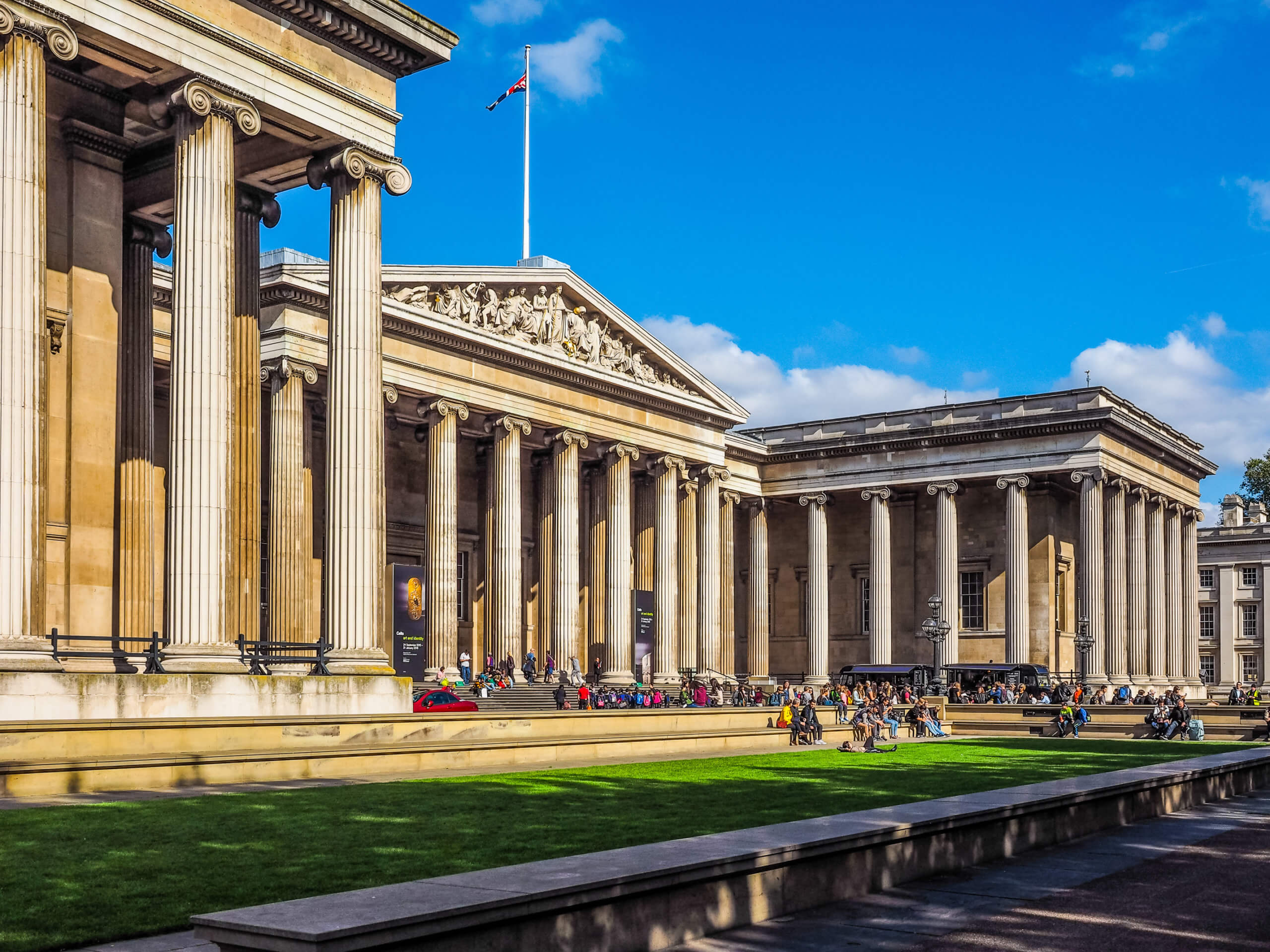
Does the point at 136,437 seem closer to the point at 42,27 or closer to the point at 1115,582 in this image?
the point at 42,27

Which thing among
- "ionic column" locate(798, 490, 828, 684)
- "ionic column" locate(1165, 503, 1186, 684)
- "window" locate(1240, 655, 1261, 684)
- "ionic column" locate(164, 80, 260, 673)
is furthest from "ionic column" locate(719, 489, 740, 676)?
"window" locate(1240, 655, 1261, 684)

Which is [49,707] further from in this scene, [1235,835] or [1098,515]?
[1098,515]

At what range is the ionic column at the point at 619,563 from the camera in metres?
57.4

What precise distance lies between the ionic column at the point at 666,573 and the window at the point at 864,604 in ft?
55.5

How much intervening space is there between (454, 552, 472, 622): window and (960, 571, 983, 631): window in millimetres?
27045

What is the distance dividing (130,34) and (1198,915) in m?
21.1

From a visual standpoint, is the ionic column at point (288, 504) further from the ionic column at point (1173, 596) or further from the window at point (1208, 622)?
the window at point (1208, 622)

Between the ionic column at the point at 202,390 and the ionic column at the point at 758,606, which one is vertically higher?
the ionic column at the point at 202,390

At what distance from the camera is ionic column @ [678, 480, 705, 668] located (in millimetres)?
62312

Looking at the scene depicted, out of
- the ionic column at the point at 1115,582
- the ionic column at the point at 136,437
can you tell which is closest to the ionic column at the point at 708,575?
the ionic column at the point at 1115,582

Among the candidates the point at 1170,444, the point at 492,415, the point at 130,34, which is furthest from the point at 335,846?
the point at 1170,444

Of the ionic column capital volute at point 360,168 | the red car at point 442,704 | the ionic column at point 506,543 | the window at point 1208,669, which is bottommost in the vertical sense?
the window at point 1208,669

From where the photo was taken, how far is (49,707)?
20.7 meters

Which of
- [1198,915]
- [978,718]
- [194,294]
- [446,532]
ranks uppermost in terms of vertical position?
[194,294]
